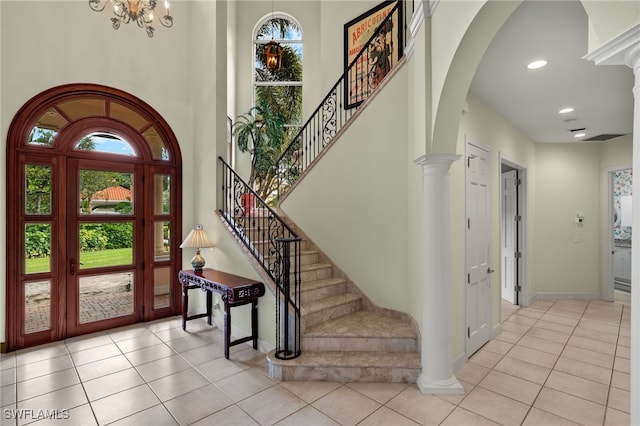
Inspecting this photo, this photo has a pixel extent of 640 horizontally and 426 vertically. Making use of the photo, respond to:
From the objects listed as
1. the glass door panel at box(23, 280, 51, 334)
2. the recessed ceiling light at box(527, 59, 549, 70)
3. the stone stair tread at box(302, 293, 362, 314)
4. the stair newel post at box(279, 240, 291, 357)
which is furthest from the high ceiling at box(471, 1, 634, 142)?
the glass door panel at box(23, 280, 51, 334)

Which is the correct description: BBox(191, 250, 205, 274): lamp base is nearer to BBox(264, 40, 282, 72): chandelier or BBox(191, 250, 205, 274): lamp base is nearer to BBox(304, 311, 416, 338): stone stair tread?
BBox(304, 311, 416, 338): stone stair tread

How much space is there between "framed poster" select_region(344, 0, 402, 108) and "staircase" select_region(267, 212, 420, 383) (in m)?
3.55

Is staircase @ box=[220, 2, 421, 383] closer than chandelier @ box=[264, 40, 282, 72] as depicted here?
Yes

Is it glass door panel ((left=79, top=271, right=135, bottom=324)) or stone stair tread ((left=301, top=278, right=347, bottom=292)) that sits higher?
stone stair tread ((left=301, top=278, right=347, bottom=292))

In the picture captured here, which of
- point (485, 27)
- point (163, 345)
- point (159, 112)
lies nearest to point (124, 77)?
point (159, 112)

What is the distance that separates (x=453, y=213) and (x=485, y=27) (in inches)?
68.5

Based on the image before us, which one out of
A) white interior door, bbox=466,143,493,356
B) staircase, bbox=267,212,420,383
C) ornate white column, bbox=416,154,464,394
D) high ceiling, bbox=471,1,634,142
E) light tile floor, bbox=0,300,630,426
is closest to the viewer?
high ceiling, bbox=471,1,634,142

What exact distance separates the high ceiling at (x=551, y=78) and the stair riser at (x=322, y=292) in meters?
2.90

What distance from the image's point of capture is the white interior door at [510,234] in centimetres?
570

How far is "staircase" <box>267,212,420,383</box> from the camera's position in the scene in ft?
9.95

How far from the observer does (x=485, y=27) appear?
210cm

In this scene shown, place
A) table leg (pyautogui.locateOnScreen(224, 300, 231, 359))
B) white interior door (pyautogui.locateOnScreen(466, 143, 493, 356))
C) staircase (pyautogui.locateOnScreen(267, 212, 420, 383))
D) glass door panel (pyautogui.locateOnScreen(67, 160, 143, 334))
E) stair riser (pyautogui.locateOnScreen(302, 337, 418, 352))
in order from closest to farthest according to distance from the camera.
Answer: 1. staircase (pyautogui.locateOnScreen(267, 212, 420, 383))
2. stair riser (pyautogui.locateOnScreen(302, 337, 418, 352))
3. table leg (pyautogui.locateOnScreen(224, 300, 231, 359))
4. white interior door (pyautogui.locateOnScreen(466, 143, 493, 356))
5. glass door panel (pyautogui.locateOnScreen(67, 160, 143, 334))

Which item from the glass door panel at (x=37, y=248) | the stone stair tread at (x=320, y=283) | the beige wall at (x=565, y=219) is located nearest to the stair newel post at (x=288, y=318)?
the stone stair tread at (x=320, y=283)

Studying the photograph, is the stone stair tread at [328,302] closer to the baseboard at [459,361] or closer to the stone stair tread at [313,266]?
the stone stair tread at [313,266]
